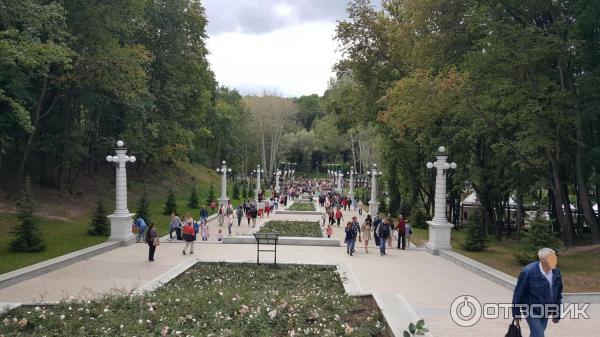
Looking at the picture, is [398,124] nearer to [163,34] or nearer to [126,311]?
[126,311]

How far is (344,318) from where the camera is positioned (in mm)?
8305

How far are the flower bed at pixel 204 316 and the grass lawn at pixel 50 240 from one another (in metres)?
6.52

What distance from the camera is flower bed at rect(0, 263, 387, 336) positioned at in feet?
24.4

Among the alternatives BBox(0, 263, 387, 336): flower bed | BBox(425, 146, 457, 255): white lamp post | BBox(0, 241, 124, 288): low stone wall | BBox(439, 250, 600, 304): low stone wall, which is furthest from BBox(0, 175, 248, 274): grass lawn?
BBox(439, 250, 600, 304): low stone wall

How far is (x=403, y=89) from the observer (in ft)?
72.7

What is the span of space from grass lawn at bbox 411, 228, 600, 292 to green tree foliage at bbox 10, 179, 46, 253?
1531 centimetres

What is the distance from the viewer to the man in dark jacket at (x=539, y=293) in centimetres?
609

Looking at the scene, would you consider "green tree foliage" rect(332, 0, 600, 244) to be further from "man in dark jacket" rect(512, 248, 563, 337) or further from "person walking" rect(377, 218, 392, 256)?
"man in dark jacket" rect(512, 248, 563, 337)

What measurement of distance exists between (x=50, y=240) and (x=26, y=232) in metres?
2.86

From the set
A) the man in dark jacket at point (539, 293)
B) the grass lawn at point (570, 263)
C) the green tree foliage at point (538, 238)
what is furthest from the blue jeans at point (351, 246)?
the man in dark jacket at point (539, 293)

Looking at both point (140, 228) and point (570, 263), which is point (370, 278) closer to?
point (570, 263)

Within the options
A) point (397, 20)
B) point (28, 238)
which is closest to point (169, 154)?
point (397, 20)

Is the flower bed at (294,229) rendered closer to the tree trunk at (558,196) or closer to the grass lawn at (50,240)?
the grass lawn at (50,240)

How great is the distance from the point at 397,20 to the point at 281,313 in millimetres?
26282
